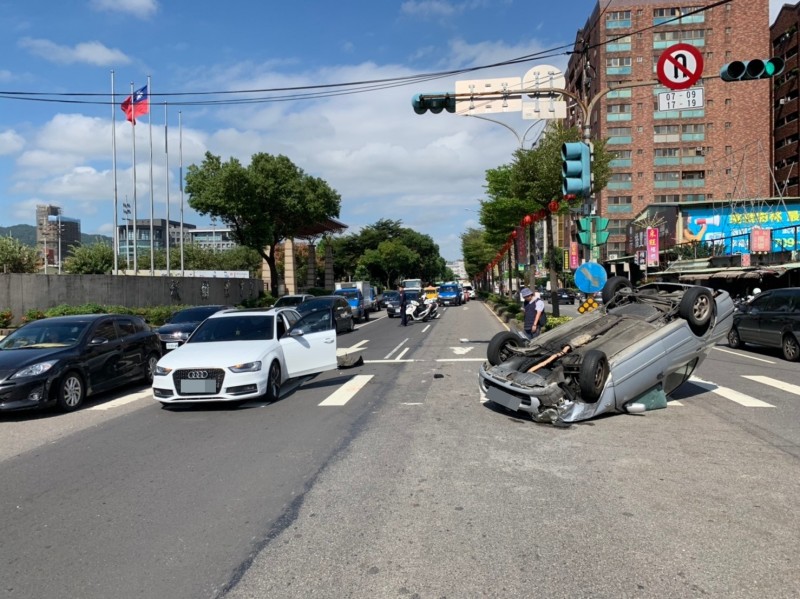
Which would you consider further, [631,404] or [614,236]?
[614,236]

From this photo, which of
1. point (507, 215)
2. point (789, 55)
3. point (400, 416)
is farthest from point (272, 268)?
point (789, 55)

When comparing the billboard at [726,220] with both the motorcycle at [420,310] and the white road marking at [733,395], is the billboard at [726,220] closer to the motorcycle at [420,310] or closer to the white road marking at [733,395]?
the motorcycle at [420,310]

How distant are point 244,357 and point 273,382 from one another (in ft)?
2.66

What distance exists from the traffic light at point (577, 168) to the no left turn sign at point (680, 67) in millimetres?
1837

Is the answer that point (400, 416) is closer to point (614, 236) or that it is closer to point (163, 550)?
point (163, 550)

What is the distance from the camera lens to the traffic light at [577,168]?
38.3 feet

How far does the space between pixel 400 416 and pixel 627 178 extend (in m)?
68.0

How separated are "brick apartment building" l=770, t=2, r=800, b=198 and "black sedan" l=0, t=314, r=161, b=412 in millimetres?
66625

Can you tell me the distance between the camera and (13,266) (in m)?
39.6

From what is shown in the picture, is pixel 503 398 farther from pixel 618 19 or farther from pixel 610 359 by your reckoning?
pixel 618 19

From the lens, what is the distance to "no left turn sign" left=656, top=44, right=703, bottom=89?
1130 cm

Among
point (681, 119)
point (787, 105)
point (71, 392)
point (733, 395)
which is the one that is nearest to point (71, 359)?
point (71, 392)

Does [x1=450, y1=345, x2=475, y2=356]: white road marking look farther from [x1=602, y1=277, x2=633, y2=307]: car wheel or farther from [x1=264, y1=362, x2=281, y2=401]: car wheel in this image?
[x1=264, y1=362, x2=281, y2=401]: car wheel

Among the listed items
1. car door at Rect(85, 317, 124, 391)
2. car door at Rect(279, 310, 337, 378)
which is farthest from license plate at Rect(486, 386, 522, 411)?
car door at Rect(85, 317, 124, 391)
